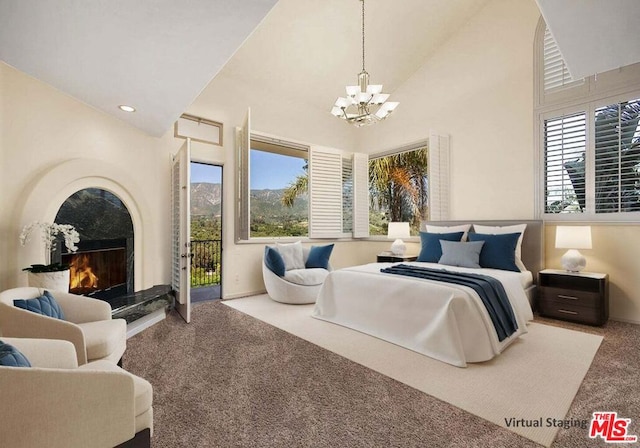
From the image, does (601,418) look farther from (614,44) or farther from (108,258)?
(108,258)

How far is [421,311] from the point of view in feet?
9.55

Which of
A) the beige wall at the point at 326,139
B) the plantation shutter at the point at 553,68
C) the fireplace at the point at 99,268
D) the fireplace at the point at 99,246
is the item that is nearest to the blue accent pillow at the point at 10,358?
the beige wall at the point at 326,139

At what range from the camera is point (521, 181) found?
4441mm

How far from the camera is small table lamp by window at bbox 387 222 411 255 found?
17.9 feet

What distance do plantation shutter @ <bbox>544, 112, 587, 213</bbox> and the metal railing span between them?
561 cm

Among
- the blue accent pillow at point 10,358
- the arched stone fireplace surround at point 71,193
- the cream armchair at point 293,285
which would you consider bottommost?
the cream armchair at point 293,285

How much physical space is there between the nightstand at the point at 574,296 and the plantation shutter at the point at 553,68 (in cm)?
247

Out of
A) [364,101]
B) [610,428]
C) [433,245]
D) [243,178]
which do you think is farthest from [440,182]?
[610,428]

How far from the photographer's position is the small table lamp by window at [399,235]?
17.9 ft

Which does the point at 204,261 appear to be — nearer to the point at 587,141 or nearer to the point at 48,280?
the point at 48,280

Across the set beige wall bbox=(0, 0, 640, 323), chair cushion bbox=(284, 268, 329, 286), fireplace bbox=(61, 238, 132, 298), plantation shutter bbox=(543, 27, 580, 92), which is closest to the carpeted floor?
fireplace bbox=(61, 238, 132, 298)

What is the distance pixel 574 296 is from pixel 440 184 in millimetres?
2405

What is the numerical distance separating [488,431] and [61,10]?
3369 millimetres

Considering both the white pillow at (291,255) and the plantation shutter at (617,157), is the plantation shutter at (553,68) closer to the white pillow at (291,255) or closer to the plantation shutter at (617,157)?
the plantation shutter at (617,157)
